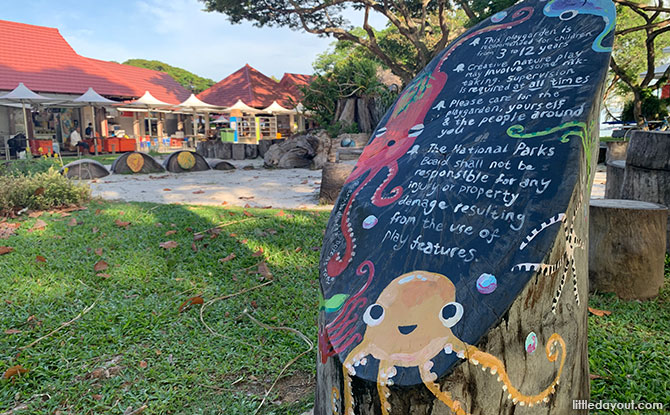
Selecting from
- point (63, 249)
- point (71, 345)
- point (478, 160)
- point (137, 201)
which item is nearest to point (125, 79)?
point (137, 201)

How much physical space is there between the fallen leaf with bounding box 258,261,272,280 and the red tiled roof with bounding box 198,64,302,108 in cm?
1860

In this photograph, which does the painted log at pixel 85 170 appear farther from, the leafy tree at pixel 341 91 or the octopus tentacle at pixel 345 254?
the octopus tentacle at pixel 345 254

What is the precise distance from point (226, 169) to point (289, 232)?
321 inches

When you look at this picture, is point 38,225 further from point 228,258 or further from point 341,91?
point 341,91

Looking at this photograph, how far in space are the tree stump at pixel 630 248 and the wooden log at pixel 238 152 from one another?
14168 mm

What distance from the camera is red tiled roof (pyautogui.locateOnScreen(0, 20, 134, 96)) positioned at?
18019 mm

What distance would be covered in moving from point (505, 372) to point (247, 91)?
73.4ft

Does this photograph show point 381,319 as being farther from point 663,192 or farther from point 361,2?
point 361,2

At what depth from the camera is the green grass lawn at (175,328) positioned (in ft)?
7.27

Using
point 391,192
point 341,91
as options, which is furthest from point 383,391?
point 341,91

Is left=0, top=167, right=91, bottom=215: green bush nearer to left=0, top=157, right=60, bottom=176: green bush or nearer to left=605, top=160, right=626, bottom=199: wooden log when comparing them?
left=0, top=157, right=60, bottom=176: green bush

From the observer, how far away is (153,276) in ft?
12.1

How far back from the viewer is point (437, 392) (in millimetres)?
1163

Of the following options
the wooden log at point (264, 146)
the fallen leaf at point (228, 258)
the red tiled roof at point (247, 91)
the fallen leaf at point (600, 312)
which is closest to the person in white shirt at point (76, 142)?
the red tiled roof at point (247, 91)
